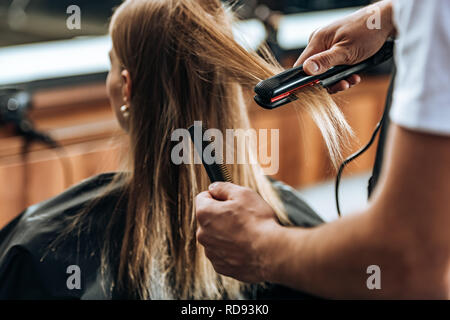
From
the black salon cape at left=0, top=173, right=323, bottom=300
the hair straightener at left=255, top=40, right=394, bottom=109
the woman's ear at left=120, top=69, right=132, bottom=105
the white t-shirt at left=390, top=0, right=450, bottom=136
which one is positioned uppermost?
the woman's ear at left=120, top=69, right=132, bottom=105

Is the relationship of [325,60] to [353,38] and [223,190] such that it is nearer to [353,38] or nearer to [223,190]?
[353,38]

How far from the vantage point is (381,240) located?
0.52m

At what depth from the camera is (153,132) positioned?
1.00 meters

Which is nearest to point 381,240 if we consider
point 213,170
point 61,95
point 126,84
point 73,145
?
point 213,170

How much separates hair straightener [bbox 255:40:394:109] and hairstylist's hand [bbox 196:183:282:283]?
147 millimetres

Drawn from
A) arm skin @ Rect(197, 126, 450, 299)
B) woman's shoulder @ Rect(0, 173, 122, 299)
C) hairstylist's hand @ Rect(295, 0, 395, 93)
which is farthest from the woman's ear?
arm skin @ Rect(197, 126, 450, 299)

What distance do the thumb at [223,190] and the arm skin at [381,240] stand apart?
40mm

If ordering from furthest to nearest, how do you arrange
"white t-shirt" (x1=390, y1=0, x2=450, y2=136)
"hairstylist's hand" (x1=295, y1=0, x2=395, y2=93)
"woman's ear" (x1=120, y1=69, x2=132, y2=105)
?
"woman's ear" (x1=120, y1=69, x2=132, y2=105) → "hairstylist's hand" (x1=295, y1=0, x2=395, y2=93) → "white t-shirt" (x1=390, y1=0, x2=450, y2=136)

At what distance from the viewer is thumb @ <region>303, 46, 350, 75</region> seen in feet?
2.65

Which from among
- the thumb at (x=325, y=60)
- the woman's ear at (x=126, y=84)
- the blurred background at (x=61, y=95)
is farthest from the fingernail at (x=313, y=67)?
the blurred background at (x=61, y=95)

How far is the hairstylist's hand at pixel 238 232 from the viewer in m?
0.63

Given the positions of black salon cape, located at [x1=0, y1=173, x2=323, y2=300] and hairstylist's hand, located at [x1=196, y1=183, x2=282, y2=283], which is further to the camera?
black salon cape, located at [x1=0, y1=173, x2=323, y2=300]

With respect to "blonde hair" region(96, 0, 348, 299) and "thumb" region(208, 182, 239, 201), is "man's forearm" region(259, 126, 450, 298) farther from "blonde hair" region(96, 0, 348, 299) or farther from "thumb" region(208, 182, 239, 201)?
"blonde hair" region(96, 0, 348, 299)
